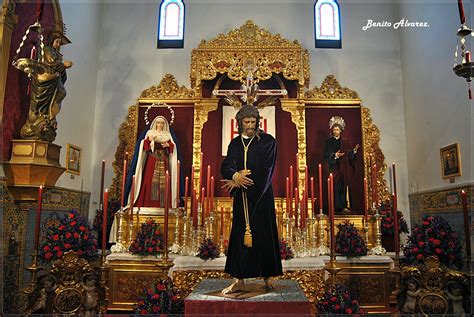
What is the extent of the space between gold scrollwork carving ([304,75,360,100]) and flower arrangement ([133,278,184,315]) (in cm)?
588

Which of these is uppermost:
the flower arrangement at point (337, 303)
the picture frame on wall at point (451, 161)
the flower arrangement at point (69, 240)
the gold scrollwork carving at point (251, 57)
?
the gold scrollwork carving at point (251, 57)

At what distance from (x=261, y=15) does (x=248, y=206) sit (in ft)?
23.2

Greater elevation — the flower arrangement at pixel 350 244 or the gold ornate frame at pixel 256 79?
the gold ornate frame at pixel 256 79

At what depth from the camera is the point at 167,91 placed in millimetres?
8750

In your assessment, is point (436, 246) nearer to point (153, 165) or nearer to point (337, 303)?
point (337, 303)

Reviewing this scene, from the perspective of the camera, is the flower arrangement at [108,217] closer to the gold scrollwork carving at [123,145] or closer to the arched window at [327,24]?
the gold scrollwork carving at [123,145]

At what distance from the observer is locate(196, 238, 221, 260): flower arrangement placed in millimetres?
5414

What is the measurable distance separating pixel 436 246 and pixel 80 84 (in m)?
7.51

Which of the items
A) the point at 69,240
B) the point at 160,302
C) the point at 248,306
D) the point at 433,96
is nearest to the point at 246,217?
the point at 248,306

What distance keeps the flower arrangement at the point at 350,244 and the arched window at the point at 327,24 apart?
5279 millimetres

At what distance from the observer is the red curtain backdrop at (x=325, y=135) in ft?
26.9

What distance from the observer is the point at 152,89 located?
28.8 ft

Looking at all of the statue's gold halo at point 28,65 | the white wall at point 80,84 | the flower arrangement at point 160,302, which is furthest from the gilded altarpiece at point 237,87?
the flower arrangement at point 160,302

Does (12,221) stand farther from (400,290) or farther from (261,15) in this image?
(261,15)
